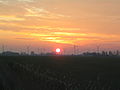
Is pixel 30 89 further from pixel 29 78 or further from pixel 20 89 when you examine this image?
pixel 29 78

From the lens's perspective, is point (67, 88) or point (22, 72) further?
point (22, 72)

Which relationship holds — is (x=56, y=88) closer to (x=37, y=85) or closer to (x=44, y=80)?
(x=37, y=85)

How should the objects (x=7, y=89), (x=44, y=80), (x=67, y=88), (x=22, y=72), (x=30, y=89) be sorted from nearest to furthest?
(x=7, y=89)
(x=30, y=89)
(x=67, y=88)
(x=44, y=80)
(x=22, y=72)

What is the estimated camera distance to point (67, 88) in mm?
21516

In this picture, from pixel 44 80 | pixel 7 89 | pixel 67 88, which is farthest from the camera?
pixel 44 80

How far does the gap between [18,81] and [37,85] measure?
5.66ft

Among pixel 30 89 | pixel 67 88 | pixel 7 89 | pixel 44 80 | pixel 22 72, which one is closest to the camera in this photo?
pixel 7 89

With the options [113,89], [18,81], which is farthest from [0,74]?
[113,89]

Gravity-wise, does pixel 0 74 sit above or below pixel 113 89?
above

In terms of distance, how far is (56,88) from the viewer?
2158cm

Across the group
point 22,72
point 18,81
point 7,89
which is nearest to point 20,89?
point 7,89

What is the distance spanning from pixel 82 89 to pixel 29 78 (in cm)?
522

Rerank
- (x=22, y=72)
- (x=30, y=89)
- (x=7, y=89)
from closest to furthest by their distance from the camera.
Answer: (x=7, y=89), (x=30, y=89), (x=22, y=72)

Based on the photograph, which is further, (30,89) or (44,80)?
(44,80)
